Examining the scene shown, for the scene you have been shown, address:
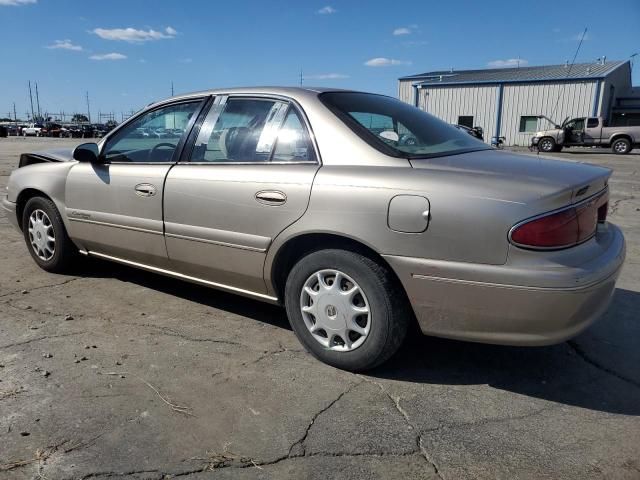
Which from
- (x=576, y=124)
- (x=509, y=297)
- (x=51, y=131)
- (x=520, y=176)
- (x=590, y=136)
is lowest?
(x=509, y=297)

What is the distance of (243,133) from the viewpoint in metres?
3.44

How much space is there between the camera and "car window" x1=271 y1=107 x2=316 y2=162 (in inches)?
122

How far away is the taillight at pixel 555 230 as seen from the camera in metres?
2.39

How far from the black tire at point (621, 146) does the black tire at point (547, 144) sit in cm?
263

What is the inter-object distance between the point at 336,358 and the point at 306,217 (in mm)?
807

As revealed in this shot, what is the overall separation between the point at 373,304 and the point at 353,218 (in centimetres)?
46

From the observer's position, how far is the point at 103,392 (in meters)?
2.75

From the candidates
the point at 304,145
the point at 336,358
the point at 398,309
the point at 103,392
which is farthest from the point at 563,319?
the point at 103,392

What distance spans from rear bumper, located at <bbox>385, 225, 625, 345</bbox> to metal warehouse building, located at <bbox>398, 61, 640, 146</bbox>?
1301 inches

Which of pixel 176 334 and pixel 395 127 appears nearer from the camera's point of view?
pixel 395 127

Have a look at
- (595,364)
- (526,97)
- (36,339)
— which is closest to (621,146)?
(526,97)

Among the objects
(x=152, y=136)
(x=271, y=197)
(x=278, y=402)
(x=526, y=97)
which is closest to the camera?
(x=278, y=402)

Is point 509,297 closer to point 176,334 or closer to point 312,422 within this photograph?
point 312,422

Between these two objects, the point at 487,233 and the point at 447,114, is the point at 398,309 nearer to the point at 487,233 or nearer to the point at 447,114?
the point at 487,233
